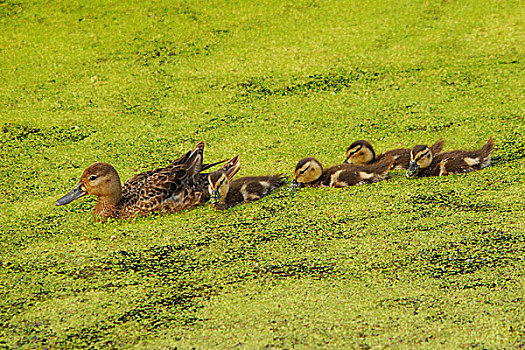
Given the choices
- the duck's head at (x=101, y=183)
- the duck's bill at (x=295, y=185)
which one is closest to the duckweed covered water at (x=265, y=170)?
the duck's bill at (x=295, y=185)

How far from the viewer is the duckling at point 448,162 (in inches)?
143

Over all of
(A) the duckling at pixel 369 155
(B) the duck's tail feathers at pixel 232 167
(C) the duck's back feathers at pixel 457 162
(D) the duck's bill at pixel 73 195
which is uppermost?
(D) the duck's bill at pixel 73 195

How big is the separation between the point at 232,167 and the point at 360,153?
0.75m

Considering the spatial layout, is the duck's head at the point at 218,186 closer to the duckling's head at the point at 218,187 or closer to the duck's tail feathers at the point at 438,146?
the duckling's head at the point at 218,187

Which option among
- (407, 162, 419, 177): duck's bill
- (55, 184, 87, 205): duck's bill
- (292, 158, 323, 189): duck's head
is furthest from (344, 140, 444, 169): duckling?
(55, 184, 87, 205): duck's bill

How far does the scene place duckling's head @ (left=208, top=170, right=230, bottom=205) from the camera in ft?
11.2

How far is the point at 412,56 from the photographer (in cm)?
509

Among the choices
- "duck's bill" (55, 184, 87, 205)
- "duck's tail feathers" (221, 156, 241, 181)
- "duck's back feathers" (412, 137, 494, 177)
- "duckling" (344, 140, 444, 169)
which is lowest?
"duck's back feathers" (412, 137, 494, 177)

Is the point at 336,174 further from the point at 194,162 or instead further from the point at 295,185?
the point at 194,162

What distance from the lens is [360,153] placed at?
378 cm

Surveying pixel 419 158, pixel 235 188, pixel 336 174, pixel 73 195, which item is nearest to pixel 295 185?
pixel 336 174

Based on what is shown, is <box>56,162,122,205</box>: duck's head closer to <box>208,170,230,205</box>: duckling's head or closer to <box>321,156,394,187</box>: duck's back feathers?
<box>208,170,230,205</box>: duckling's head

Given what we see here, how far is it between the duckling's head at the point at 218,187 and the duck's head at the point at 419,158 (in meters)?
1.05

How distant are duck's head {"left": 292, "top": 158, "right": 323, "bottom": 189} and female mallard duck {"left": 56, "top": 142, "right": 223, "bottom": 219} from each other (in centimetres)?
52
